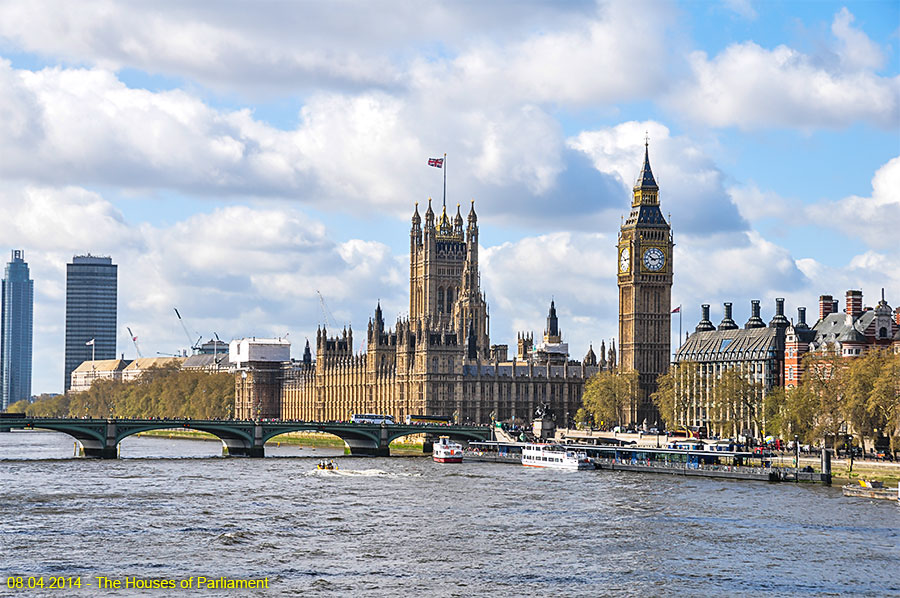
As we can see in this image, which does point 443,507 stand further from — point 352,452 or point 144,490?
point 352,452

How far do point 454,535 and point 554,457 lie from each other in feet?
236

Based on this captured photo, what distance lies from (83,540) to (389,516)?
23479 mm

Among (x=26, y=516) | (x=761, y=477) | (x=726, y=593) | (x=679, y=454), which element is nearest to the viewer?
(x=726, y=593)

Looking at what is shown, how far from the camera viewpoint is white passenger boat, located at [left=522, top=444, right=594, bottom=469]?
166750 mm

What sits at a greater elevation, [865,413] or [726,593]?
[865,413]

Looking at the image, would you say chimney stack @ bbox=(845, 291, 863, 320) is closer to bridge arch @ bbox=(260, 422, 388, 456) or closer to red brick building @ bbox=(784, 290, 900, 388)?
red brick building @ bbox=(784, 290, 900, 388)

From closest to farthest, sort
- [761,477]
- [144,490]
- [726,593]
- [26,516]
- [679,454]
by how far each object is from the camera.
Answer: [726,593]
[26,516]
[144,490]
[761,477]
[679,454]

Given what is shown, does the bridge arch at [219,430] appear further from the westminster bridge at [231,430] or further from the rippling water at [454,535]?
the rippling water at [454,535]

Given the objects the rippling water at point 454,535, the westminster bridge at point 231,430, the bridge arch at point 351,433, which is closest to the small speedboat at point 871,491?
Answer: the rippling water at point 454,535

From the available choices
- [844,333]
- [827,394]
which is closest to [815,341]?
[844,333]

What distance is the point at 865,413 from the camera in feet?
479

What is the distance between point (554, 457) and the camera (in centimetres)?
16950

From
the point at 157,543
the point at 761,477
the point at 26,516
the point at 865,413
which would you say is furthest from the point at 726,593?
the point at 865,413

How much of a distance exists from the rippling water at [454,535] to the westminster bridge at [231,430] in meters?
30.5
